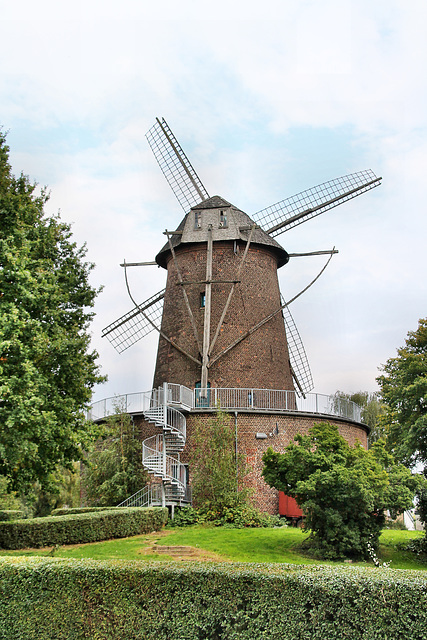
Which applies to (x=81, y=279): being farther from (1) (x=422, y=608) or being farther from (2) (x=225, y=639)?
(1) (x=422, y=608)

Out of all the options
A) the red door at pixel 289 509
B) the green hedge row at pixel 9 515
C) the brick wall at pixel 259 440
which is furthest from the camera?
the brick wall at pixel 259 440

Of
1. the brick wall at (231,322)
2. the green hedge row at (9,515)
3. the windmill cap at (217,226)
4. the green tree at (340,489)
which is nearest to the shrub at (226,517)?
the brick wall at (231,322)

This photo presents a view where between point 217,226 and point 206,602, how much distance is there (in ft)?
66.4

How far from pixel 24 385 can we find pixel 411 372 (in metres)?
10.4

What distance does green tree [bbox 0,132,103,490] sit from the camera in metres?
13.6

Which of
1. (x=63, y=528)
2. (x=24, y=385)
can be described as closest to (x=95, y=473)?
(x=63, y=528)

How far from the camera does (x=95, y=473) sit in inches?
959

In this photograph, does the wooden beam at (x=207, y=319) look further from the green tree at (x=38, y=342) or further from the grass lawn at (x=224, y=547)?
the green tree at (x=38, y=342)

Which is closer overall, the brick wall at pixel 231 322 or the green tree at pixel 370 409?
the brick wall at pixel 231 322

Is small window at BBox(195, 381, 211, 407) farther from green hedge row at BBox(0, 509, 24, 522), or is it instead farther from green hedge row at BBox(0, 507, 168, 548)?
green hedge row at BBox(0, 509, 24, 522)

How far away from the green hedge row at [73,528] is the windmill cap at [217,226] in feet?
39.8

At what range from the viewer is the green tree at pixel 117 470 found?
23.9 meters

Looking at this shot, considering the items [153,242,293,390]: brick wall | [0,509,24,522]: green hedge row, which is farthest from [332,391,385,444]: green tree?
[0,509,24,522]: green hedge row

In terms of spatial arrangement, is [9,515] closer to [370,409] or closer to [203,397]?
[203,397]
